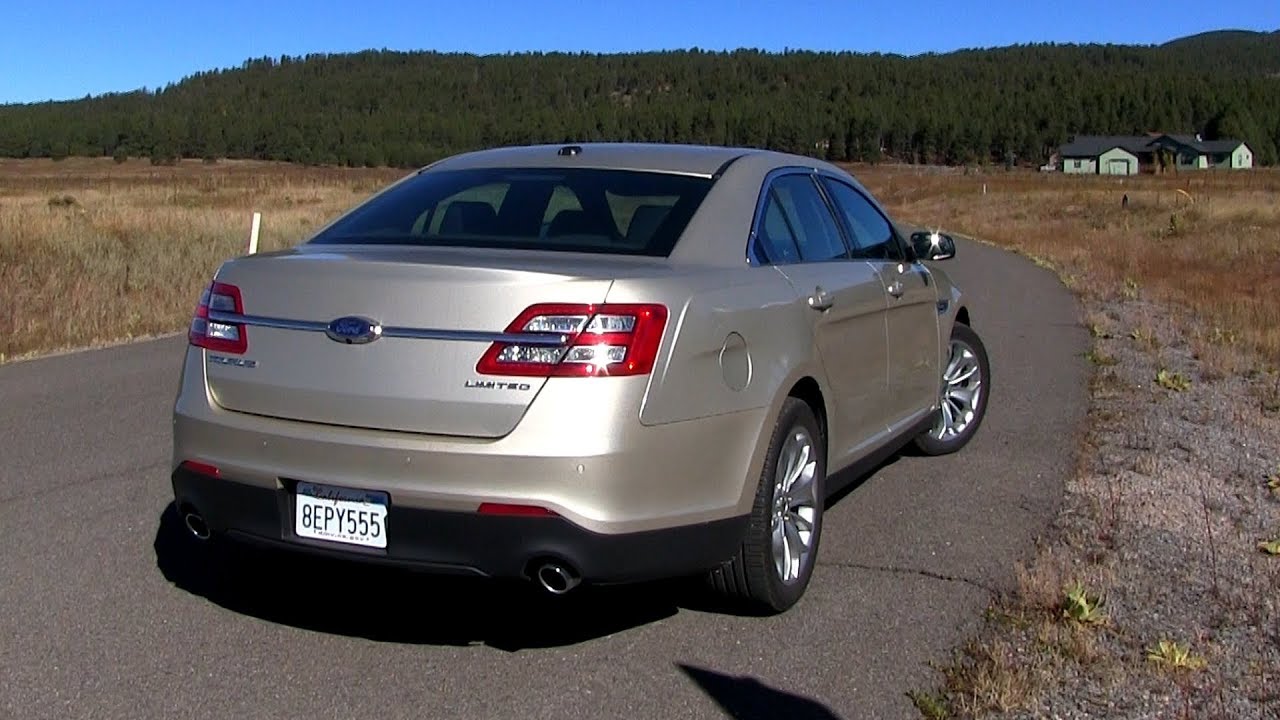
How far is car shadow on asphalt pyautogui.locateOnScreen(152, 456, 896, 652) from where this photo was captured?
480 cm

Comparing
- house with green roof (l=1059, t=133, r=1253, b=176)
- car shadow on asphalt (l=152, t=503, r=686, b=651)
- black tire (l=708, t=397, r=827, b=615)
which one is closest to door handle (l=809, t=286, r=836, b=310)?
black tire (l=708, t=397, r=827, b=615)

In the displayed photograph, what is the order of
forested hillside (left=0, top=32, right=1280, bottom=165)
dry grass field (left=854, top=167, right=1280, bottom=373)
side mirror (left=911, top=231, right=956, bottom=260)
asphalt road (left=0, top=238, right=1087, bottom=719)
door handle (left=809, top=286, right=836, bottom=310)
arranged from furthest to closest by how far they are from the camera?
1. forested hillside (left=0, top=32, right=1280, bottom=165)
2. dry grass field (left=854, top=167, right=1280, bottom=373)
3. side mirror (left=911, top=231, right=956, bottom=260)
4. door handle (left=809, top=286, right=836, bottom=310)
5. asphalt road (left=0, top=238, right=1087, bottom=719)

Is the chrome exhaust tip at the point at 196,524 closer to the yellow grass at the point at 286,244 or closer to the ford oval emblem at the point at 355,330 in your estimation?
the ford oval emblem at the point at 355,330

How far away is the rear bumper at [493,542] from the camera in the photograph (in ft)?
13.5

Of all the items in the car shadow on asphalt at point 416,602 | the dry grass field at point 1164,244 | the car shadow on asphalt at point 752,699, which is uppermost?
the car shadow on asphalt at point 416,602

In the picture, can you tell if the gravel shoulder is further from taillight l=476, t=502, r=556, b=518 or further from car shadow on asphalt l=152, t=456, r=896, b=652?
taillight l=476, t=502, r=556, b=518

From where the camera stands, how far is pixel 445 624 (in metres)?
4.89

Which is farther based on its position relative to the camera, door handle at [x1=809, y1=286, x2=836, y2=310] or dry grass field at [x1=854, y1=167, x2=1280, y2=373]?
dry grass field at [x1=854, y1=167, x2=1280, y2=373]

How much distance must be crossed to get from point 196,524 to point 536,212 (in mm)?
1575

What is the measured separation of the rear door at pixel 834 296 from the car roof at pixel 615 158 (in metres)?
0.26

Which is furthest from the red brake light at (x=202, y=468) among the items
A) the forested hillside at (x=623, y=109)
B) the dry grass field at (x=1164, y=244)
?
the forested hillside at (x=623, y=109)

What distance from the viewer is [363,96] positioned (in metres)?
160

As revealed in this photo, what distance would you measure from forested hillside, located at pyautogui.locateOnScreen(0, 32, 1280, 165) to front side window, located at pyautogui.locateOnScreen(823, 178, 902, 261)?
93.2 m

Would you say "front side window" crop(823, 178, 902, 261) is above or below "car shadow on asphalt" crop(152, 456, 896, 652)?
above
